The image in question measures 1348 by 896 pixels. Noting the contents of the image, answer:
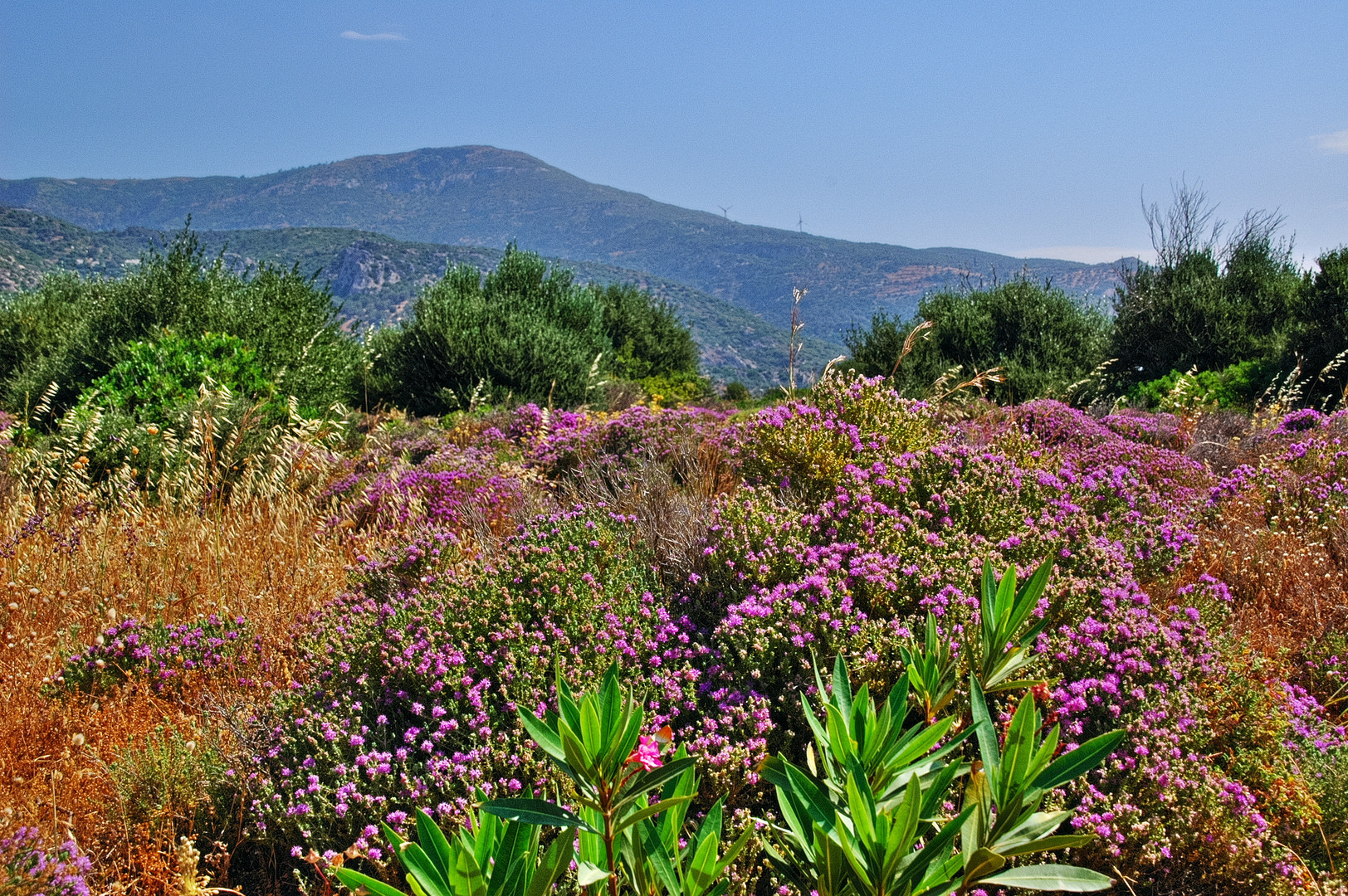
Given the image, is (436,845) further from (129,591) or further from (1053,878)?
(129,591)

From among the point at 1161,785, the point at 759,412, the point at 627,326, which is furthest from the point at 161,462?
the point at 627,326

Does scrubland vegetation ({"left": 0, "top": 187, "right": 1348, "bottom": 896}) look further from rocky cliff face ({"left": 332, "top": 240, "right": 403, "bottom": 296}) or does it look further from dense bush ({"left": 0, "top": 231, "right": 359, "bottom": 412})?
rocky cliff face ({"left": 332, "top": 240, "right": 403, "bottom": 296})

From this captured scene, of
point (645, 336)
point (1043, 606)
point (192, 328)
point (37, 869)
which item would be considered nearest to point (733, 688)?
point (1043, 606)

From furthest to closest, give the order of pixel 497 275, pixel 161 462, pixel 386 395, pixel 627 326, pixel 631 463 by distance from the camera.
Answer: pixel 627 326 < pixel 497 275 < pixel 386 395 < pixel 161 462 < pixel 631 463

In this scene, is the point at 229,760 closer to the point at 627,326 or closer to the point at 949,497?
the point at 949,497

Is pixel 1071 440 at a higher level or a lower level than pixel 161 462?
higher

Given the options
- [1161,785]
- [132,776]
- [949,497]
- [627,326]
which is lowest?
[132,776]

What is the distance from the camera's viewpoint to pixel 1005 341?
1341 cm

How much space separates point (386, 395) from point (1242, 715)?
1199 centimetres

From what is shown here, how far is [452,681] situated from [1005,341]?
13.0 metres

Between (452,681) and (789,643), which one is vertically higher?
(789,643)

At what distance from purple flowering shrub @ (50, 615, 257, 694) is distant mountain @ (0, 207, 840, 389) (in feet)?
252

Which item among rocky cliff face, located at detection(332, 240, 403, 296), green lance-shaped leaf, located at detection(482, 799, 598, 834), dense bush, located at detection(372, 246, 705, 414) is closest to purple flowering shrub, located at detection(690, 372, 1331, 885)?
green lance-shaped leaf, located at detection(482, 799, 598, 834)

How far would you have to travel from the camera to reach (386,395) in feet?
40.9
